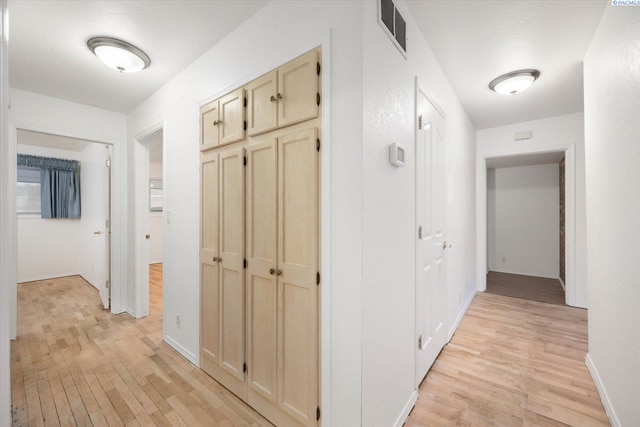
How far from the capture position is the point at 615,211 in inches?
60.4

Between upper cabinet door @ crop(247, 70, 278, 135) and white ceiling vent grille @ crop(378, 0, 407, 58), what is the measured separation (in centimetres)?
64

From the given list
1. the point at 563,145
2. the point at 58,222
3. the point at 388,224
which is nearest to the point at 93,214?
the point at 58,222

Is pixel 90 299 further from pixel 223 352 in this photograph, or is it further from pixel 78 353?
pixel 223 352

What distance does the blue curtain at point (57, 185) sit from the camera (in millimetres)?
4734

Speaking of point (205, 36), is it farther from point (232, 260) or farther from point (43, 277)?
point (43, 277)

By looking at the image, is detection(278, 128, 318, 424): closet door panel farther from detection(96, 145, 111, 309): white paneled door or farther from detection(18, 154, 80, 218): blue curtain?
detection(18, 154, 80, 218): blue curtain

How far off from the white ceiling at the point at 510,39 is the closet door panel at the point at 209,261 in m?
1.77

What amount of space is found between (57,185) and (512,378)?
280 inches

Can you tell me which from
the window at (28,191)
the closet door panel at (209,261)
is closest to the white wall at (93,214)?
the window at (28,191)

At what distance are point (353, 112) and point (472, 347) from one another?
8.09 feet

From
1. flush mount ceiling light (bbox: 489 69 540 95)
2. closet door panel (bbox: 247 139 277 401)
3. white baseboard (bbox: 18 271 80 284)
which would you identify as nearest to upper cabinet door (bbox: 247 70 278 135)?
closet door panel (bbox: 247 139 277 401)

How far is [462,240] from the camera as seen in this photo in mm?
3125

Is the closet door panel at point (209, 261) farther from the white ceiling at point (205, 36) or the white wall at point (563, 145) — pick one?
the white wall at point (563, 145)

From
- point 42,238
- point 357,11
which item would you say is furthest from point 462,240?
point 42,238
